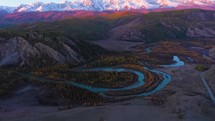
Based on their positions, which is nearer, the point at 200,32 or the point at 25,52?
the point at 25,52

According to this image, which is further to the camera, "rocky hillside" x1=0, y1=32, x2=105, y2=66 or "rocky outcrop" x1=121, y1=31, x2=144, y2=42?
"rocky outcrop" x1=121, y1=31, x2=144, y2=42

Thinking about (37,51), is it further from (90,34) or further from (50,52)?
(90,34)

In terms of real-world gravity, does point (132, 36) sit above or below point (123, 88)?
below

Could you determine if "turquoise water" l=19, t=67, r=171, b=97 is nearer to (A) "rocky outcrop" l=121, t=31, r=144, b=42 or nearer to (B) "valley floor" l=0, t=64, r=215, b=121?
(B) "valley floor" l=0, t=64, r=215, b=121

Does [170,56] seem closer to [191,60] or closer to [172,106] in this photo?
[191,60]

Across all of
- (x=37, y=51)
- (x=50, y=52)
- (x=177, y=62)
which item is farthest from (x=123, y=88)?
(x=177, y=62)

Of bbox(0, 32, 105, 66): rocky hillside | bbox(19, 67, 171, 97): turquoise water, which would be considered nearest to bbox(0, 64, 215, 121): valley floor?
bbox(19, 67, 171, 97): turquoise water

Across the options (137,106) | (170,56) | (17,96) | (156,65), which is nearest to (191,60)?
(170,56)
